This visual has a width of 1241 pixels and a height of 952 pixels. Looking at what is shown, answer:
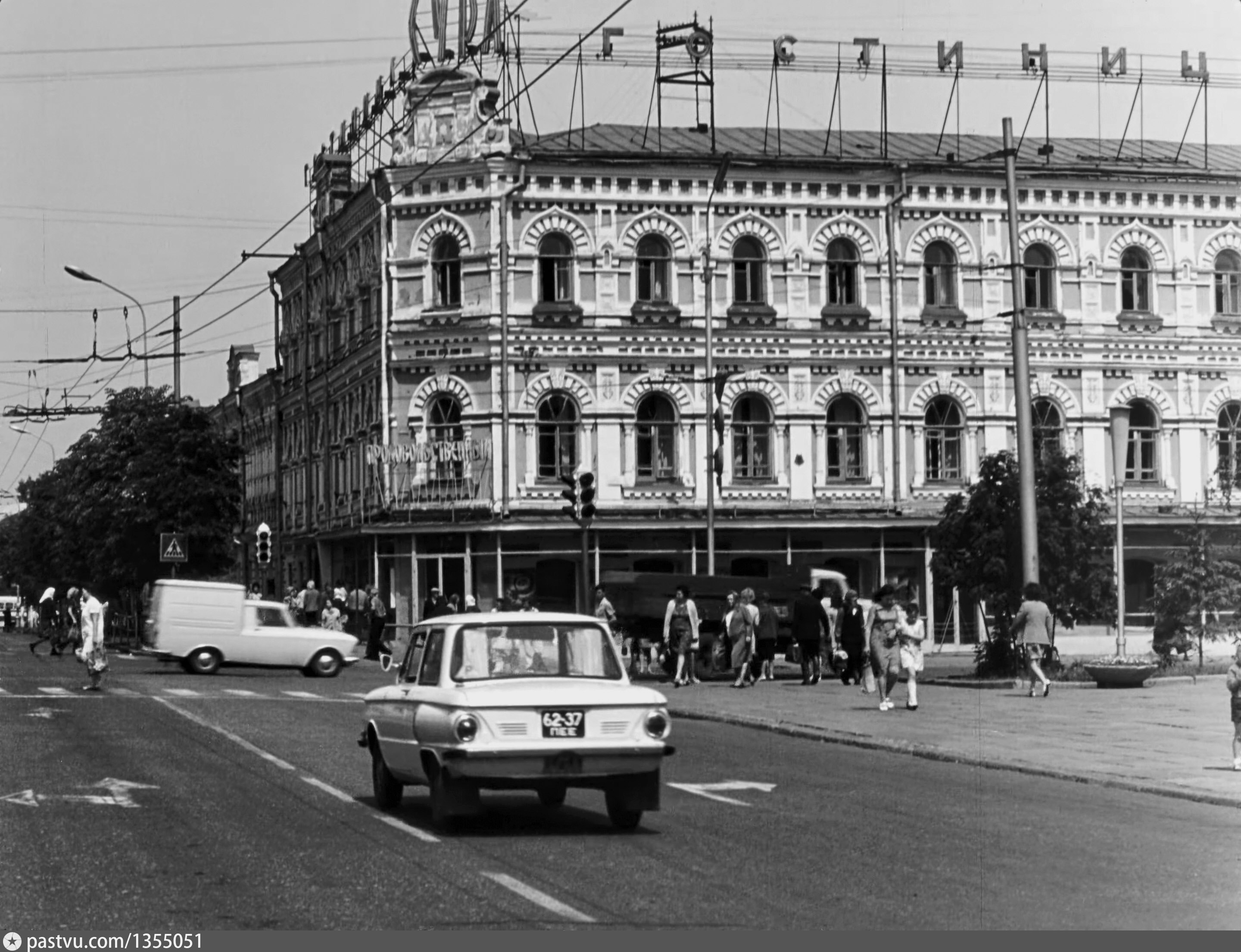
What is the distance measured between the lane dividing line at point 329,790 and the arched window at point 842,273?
40.4m

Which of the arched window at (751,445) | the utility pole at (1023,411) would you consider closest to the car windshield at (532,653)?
the utility pole at (1023,411)

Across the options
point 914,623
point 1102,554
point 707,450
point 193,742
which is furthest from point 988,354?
point 193,742

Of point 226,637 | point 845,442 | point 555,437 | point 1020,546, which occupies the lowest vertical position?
point 226,637

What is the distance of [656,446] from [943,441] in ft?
26.3

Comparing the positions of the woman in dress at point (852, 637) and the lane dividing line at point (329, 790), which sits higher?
the woman in dress at point (852, 637)

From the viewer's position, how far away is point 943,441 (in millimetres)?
59312

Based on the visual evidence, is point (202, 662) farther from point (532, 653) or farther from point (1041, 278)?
point (532, 653)

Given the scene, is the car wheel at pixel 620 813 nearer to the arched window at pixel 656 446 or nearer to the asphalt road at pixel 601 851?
the asphalt road at pixel 601 851

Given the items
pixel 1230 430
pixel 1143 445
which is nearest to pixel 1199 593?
pixel 1143 445

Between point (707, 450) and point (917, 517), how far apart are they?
280 inches

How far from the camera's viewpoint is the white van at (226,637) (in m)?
Answer: 45.6

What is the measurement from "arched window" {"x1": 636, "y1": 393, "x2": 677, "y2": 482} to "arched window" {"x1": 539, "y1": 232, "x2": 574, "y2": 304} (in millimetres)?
3498

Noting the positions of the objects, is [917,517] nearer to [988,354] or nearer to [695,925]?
[988,354]

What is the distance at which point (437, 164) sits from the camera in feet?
187
